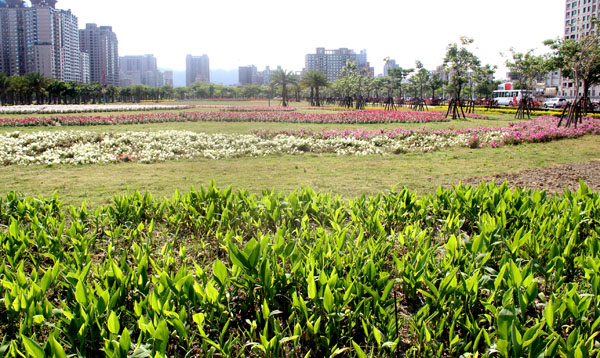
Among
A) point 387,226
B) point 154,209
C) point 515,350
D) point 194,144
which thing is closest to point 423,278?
point 515,350

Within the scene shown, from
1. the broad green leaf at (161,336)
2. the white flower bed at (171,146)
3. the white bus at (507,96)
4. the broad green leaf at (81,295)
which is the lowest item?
the broad green leaf at (161,336)

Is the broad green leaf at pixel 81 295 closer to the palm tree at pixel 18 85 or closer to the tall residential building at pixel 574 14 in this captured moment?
the palm tree at pixel 18 85

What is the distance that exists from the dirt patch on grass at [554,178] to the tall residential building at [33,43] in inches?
4513

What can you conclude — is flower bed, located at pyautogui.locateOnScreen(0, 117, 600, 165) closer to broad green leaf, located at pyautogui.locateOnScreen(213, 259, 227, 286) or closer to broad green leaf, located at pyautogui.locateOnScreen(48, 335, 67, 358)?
broad green leaf, located at pyautogui.locateOnScreen(213, 259, 227, 286)

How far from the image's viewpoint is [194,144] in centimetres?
1119

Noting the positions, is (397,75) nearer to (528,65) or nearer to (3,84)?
(528,65)

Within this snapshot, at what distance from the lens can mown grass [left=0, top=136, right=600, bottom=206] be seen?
6.56 meters


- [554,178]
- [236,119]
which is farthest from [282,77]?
[554,178]

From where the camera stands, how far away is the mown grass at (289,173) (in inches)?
258

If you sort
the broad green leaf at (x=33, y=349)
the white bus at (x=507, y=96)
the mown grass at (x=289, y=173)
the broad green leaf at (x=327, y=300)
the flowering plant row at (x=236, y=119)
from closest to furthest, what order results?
the broad green leaf at (x=33, y=349)
the broad green leaf at (x=327, y=300)
the mown grass at (x=289, y=173)
the flowering plant row at (x=236, y=119)
the white bus at (x=507, y=96)

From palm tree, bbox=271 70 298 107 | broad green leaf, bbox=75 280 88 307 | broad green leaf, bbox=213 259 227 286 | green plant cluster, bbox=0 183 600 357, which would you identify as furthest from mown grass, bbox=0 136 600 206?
palm tree, bbox=271 70 298 107

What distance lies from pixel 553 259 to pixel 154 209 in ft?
12.0

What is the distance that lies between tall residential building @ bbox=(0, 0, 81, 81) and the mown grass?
110 m

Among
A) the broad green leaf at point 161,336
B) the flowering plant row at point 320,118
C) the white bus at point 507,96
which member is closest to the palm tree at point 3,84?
the flowering plant row at point 320,118
